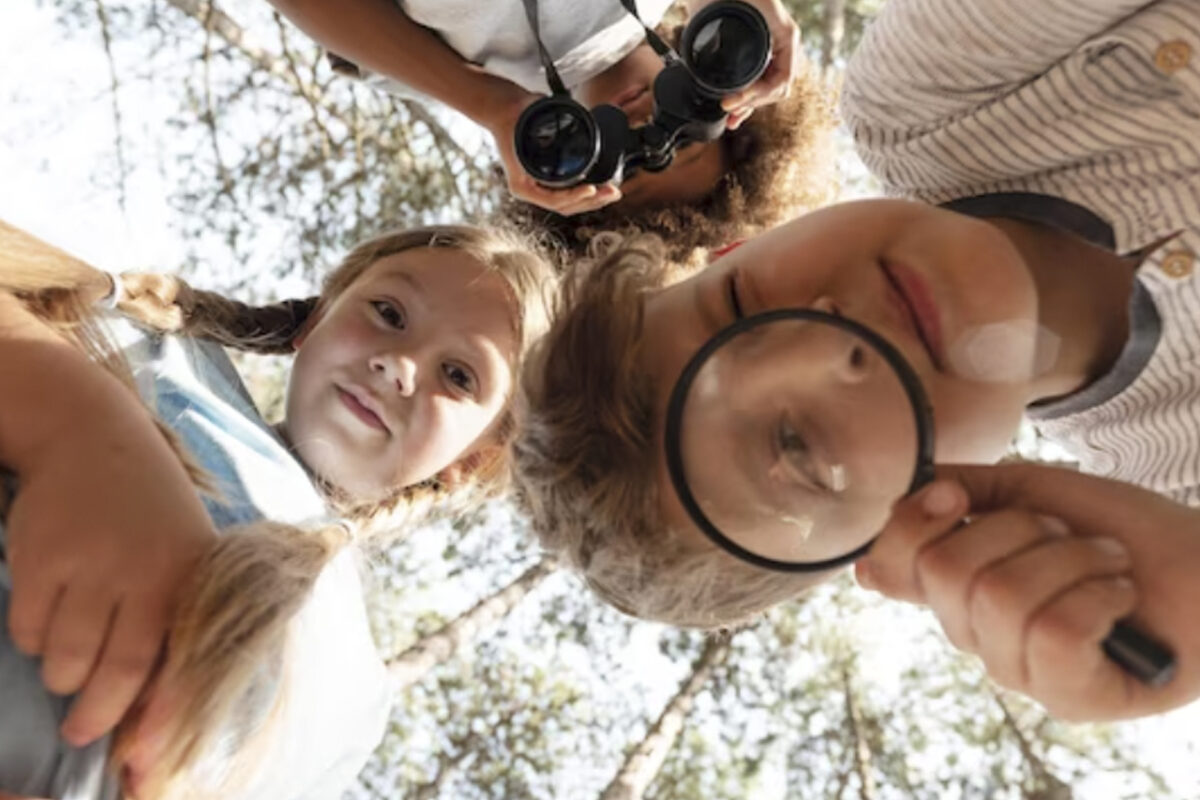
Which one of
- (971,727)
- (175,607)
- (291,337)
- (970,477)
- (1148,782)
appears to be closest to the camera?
(175,607)

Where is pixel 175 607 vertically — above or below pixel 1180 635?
above

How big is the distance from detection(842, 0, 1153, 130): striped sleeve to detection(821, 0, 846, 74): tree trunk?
3172 mm

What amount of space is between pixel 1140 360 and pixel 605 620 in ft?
13.1

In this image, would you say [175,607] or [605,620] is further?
[605,620]

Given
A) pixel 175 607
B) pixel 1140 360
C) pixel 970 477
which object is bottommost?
pixel 1140 360

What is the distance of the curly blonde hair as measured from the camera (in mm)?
2590

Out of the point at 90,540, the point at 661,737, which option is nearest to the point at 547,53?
the point at 90,540

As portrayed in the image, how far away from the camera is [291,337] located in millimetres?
2508

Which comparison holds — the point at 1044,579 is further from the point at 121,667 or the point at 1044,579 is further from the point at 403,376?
the point at 403,376

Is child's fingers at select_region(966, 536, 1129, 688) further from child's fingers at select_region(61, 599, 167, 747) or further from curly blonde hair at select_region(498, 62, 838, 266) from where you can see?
curly blonde hair at select_region(498, 62, 838, 266)

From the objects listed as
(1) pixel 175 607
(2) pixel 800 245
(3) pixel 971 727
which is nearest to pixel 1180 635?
(2) pixel 800 245

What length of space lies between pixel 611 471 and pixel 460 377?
1111 millimetres

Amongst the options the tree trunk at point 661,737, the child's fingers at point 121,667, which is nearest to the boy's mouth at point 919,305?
the child's fingers at point 121,667

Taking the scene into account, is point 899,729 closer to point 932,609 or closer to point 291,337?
point 291,337
